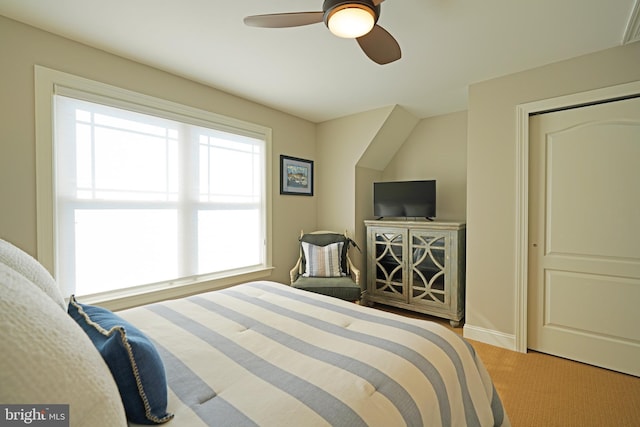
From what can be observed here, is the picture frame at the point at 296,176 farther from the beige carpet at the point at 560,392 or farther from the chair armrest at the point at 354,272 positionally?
the beige carpet at the point at 560,392

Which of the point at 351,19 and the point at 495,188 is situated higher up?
the point at 351,19

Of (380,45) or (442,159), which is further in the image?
(442,159)

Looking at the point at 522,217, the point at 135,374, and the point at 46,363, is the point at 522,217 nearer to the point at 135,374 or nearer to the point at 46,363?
the point at 135,374

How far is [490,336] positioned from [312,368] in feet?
7.91

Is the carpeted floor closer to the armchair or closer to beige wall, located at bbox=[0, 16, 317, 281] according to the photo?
the armchair

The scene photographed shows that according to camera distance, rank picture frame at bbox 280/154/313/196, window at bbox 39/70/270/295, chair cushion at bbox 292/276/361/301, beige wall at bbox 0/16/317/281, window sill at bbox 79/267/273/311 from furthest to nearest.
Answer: picture frame at bbox 280/154/313/196, chair cushion at bbox 292/276/361/301, window sill at bbox 79/267/273/311, window at bbox 39/70/270/295, beige wall at bbox 0/16/317/281

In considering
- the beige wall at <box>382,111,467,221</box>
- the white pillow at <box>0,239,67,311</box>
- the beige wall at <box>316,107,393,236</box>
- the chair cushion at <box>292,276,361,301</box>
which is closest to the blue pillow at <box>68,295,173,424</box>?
the white pillow at <box>0,239,67,311</box>

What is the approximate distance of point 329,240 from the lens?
355 cm

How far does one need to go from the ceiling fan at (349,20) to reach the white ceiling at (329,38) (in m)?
0.27

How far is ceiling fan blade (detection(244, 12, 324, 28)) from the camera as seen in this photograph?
4.84ft

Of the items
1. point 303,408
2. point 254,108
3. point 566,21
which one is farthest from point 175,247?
point 566,21

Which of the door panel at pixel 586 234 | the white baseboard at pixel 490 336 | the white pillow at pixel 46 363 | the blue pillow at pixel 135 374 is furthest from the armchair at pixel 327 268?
the white pillow at pixel 46 363

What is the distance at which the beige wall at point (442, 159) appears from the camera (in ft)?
11.6

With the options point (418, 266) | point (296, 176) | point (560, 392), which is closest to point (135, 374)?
point (560, 392)
